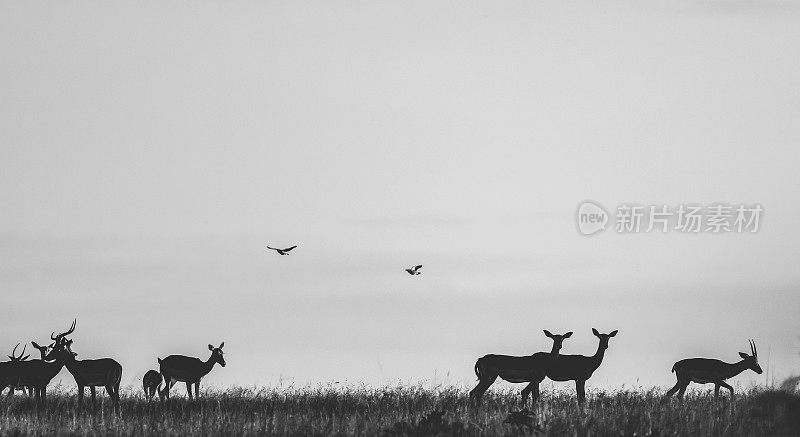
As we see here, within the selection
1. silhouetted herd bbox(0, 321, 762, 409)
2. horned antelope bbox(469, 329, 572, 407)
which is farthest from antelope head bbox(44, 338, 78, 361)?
horned antelope bbox(469, 329, 572, 407)

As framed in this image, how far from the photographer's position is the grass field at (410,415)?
1593cm

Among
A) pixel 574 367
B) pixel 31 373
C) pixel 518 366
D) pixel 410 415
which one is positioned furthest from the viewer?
pixel 31 373

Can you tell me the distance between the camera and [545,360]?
23266 mm

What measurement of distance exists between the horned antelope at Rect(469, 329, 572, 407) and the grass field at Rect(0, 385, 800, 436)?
36 cm

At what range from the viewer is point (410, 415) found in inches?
712

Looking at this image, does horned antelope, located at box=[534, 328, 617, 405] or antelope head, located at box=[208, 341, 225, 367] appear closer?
horned antelope, located at box=[534, 328, 617, 405]

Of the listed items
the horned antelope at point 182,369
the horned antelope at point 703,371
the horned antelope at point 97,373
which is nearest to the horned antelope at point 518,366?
the horned antelope at point 703,371

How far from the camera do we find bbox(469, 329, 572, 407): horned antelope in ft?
75.6

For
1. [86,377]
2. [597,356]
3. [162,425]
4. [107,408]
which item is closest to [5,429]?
[162,425]

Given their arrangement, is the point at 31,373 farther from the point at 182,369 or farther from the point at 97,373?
the point at 182,369

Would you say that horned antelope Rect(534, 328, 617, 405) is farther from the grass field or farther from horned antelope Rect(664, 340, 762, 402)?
horned antelope Rect(664, 340, 762, 402)

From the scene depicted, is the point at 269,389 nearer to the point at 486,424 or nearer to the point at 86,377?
the point at 86,377

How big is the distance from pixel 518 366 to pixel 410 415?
5.62 m

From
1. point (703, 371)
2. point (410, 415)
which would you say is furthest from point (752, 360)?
point (410, 415)
